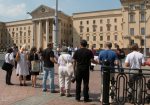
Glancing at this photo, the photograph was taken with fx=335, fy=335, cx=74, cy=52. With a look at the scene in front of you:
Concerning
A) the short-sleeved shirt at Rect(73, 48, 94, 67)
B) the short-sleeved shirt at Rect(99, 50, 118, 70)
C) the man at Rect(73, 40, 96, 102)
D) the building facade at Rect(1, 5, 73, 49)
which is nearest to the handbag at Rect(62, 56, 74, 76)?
the man at Rect(73, 40, 96, 102)

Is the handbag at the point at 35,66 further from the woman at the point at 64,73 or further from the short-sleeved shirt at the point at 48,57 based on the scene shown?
the woman at the point at 64,73

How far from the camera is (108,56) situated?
1133 cm

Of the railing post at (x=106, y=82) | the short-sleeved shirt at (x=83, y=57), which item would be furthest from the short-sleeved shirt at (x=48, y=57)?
the railing post at (x=106, y=82)

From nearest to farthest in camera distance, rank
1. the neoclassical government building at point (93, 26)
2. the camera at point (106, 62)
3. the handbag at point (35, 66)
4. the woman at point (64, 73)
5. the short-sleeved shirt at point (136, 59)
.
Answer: the camera at point (106, 62)
the short-sleeved shirt at point (136, 59)
the woman at point (64, 73)
the handbag at point (35, 66)
the neoclassical government building at point (93, 26)

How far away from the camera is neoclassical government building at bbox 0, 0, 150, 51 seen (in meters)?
86.9

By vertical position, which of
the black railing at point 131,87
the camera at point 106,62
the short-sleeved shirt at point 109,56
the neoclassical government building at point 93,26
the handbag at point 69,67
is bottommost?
the black railing at point 131,87

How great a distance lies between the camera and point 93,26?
376 feet

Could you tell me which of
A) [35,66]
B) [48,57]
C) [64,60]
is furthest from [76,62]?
[35,66]

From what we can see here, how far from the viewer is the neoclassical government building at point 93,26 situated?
8688cm

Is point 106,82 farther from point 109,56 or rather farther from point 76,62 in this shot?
point 76,62

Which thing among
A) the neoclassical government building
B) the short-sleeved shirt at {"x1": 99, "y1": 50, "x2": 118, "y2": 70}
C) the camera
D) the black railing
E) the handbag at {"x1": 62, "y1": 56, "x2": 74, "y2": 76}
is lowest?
the black railing

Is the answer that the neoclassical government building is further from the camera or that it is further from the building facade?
the camera

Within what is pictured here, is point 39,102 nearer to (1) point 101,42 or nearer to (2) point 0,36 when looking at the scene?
(1) point 101,42

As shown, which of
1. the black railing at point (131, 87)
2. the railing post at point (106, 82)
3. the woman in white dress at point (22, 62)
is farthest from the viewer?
the woman in white dress at point (22, 62)
